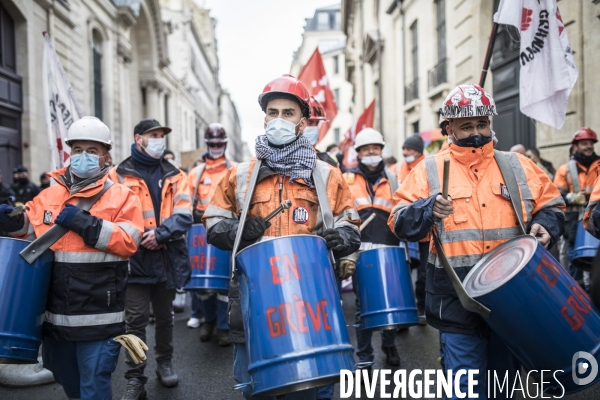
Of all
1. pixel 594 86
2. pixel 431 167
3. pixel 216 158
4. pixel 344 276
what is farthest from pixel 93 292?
pixel 594 86

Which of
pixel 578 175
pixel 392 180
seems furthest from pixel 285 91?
pixel 578 175

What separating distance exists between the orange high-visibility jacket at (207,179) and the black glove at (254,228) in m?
3.28

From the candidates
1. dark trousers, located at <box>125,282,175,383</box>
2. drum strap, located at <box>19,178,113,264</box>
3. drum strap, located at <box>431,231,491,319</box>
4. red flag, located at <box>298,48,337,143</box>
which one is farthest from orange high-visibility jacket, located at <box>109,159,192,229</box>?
red flag, located at <box>298,48,337,143</box>

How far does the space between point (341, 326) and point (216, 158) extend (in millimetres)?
3916

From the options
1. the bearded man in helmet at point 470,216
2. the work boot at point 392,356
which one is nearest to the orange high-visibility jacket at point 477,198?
the bearded man in helmet at point 470,216

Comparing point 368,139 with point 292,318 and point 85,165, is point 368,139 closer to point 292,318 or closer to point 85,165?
point 85,165

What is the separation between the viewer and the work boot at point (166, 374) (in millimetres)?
4215

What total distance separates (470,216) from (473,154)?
1.10 feet

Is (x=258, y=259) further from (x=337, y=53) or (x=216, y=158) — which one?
(x=337, y=53)

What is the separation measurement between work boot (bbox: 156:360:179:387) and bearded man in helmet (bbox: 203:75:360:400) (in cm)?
178

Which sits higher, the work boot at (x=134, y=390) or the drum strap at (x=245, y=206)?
the drum strap at (x=245, y=206)

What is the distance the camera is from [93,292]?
9.77ft

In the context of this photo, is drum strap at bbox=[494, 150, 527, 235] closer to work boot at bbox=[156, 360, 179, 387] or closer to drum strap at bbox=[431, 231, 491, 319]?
drum strap at bbox=[431, 231, 491, 319]

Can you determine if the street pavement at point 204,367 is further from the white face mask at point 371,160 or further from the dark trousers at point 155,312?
the white face mask at point 371,160
